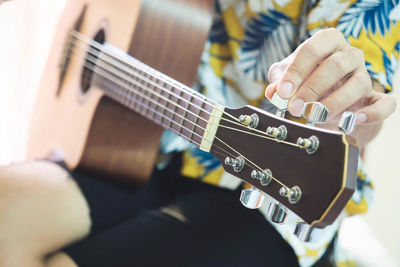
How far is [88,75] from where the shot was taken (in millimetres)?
742

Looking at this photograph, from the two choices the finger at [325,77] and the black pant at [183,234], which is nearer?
the finger at [325,77]

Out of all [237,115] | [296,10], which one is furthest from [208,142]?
[296,10]

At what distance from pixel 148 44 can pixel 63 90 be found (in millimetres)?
237

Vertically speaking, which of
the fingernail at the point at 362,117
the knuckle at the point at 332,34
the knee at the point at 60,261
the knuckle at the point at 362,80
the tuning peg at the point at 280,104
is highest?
the knuckle at the point at 332,34

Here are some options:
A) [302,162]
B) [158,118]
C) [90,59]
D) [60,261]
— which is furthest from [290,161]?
[90,59]

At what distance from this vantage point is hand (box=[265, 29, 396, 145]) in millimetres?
364

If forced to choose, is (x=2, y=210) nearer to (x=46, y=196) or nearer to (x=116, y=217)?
(x=46, y=196)

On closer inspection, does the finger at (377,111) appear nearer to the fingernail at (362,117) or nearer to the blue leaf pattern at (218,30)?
the fingernail at (362,117)

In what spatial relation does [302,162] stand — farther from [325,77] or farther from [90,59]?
[90,59]

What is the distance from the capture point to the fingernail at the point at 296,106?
1.19 feet

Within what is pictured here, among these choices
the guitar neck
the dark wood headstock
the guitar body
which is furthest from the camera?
the guitar body

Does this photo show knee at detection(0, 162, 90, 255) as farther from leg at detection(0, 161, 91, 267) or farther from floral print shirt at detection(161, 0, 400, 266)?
floral print shirt at detection(161, 0, 400, 266)

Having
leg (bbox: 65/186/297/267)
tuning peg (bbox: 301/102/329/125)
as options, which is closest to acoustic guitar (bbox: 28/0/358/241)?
tuning peg (bbox: 301/102/329/125)

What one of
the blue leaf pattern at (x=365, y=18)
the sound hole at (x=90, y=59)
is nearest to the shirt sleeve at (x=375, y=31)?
the blue leaf pattern at (x=365, y=18)
